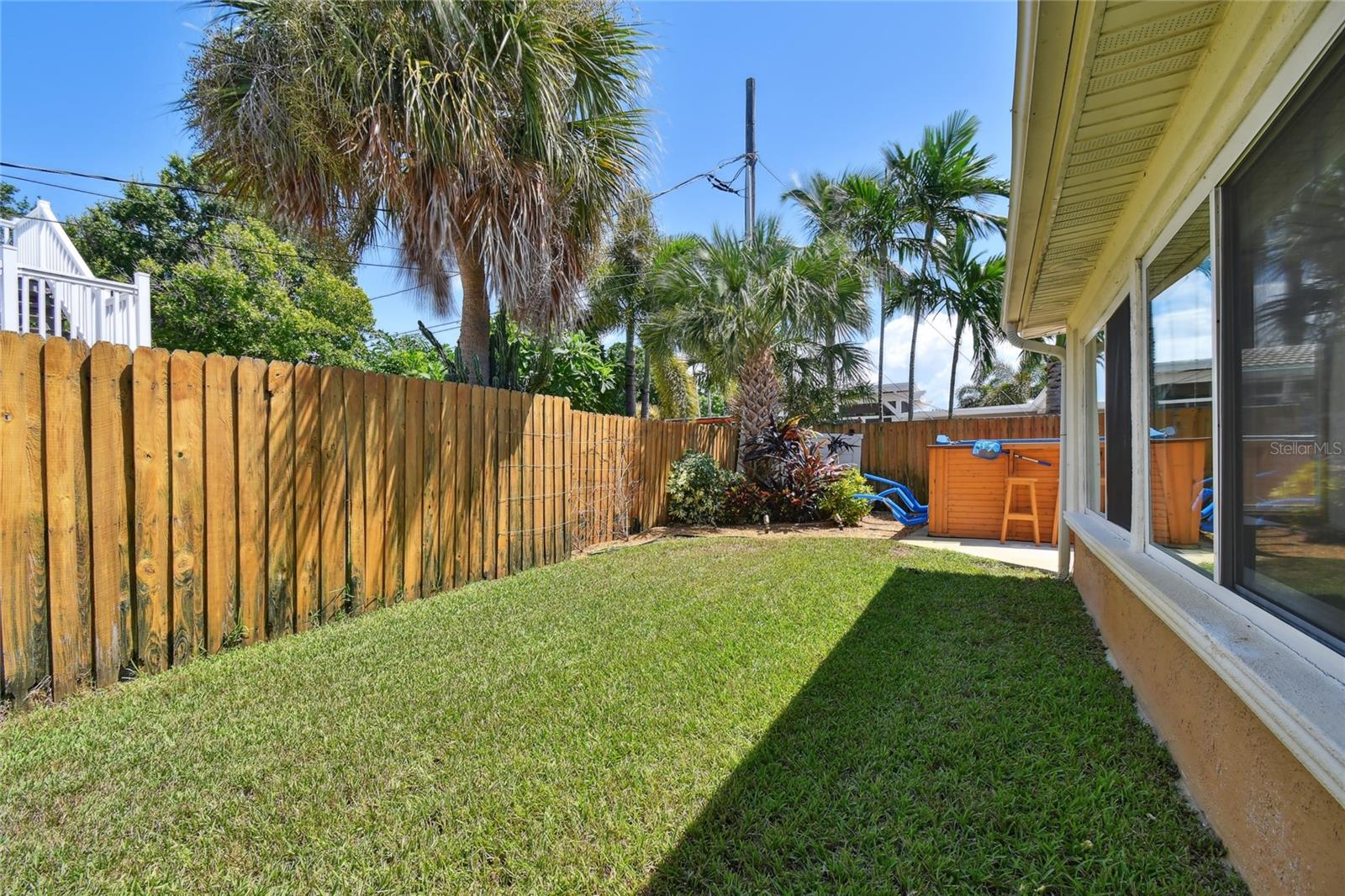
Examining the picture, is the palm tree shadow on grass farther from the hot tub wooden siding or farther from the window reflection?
the hot tub wooden siding

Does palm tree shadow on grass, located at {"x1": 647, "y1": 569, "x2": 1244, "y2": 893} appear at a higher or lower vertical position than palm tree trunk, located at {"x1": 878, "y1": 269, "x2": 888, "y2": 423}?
lower

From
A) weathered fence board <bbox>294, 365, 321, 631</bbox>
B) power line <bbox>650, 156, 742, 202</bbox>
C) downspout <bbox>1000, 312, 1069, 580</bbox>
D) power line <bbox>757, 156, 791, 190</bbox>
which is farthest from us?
power line <bbox>650, 156, 742, 202</bbox>

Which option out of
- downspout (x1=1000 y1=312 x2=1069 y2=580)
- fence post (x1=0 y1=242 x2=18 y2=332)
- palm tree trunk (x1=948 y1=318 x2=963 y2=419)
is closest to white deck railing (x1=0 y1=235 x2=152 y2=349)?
fence post (x1=0 y1=242 x2=18 y2=332)

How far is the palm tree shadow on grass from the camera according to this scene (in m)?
1.61

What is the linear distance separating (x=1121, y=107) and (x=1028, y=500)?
6262 millimetres

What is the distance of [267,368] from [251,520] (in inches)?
37.3

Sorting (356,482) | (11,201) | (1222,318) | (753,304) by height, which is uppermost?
(11,201)

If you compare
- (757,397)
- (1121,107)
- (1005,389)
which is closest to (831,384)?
(757,397)

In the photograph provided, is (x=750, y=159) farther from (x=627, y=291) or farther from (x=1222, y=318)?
(x=1222, y=318)

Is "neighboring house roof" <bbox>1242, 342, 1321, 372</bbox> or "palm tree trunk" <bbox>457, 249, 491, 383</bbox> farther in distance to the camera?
"palm tree trunk" <bbox>457, 249, 491, 383</bbox>

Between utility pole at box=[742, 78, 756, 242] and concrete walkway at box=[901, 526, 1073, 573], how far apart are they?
864 centimetres

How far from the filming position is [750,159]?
522 inches

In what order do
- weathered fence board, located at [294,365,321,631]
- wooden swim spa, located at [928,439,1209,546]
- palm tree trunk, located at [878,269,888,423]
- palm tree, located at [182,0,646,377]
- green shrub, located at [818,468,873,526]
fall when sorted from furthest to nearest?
1. palm tree trunk, located at [878,269,888,423]
2. green shrub, located at [818,468,873,526]
3. wooden swim spa, located at [928,439,1209,546]
4. palm tree, located at [182,0,646,377]
5. weathered fence board, located at [294,365,321,631]

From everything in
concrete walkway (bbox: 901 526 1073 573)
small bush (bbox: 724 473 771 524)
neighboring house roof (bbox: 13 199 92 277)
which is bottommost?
concrete walkway (bbox: 901 526 1073 573)
